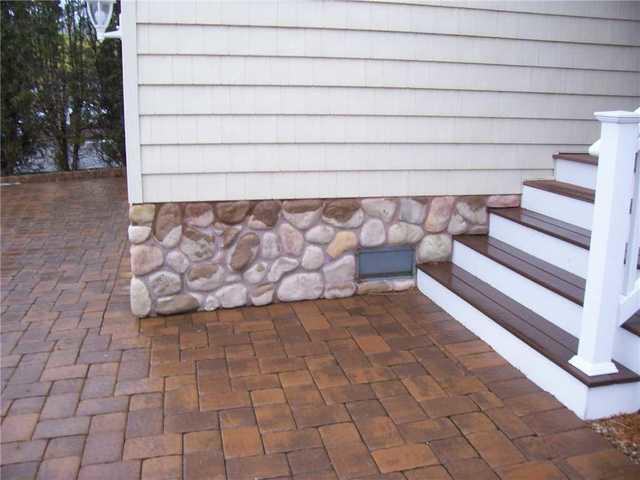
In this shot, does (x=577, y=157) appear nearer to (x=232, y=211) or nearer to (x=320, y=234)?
(x=320, y=234)

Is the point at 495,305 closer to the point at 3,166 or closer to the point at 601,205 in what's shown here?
the point at 601,205

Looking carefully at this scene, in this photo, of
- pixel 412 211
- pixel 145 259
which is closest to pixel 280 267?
pixel 145 259

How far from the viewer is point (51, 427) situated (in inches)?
90.0

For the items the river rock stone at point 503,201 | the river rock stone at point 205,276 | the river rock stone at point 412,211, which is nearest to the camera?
the river rock stone at point 205,276

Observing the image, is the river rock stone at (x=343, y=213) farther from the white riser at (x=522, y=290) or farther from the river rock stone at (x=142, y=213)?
the river rock stone at (x=142, y=213)

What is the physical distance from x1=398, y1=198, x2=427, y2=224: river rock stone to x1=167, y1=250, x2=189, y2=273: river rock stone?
1234 millimetres

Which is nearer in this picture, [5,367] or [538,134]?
[5,367]

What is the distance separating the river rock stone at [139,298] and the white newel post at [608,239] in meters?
2.13

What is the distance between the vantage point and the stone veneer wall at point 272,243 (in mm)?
3307

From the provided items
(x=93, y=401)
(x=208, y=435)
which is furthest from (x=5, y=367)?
(x=208, y=435)

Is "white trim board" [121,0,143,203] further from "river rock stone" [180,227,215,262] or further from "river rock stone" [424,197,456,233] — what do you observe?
"river rock stone" [424,197,456,233]

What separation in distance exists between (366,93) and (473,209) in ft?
3.13

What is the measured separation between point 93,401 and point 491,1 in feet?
9.36

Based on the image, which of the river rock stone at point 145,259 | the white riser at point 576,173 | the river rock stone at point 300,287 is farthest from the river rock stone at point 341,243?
the white riser at point 576,173
